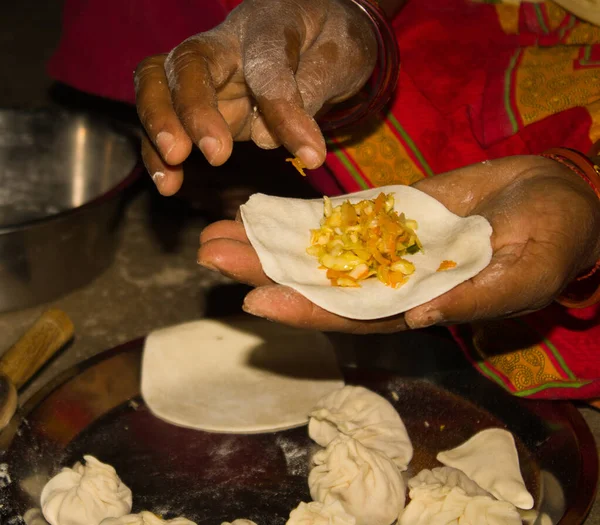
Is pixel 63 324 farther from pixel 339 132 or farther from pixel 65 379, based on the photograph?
pixel 339 132

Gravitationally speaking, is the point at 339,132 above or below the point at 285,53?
below

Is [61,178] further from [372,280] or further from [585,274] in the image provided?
[585,274]

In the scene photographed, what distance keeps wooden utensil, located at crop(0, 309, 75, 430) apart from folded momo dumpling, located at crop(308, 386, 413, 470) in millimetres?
632

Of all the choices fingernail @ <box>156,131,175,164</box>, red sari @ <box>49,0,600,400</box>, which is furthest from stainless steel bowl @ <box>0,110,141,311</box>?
fingernail @ <box>156,131,175,164</box>

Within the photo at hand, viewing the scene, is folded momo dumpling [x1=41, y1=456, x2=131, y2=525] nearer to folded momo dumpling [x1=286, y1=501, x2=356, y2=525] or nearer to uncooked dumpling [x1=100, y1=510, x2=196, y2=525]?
uncooked dumpling [x1=100, y1=510, x2=196, y2=525]

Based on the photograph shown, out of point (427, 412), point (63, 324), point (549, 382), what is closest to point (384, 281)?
point (427, 412)

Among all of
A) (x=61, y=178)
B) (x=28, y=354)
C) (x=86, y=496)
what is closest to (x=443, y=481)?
(x=86, y=496)

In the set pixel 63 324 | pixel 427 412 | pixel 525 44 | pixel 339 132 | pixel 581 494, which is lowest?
pixel 63 324

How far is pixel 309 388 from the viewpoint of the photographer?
1800 millimetres

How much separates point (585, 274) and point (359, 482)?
2.13 feet

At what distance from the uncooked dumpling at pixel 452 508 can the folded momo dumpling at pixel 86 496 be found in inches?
20.8

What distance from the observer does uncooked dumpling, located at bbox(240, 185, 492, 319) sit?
4.47 feet

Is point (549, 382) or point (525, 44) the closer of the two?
point (549, 382)

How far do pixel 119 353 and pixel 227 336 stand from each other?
0.27 m
